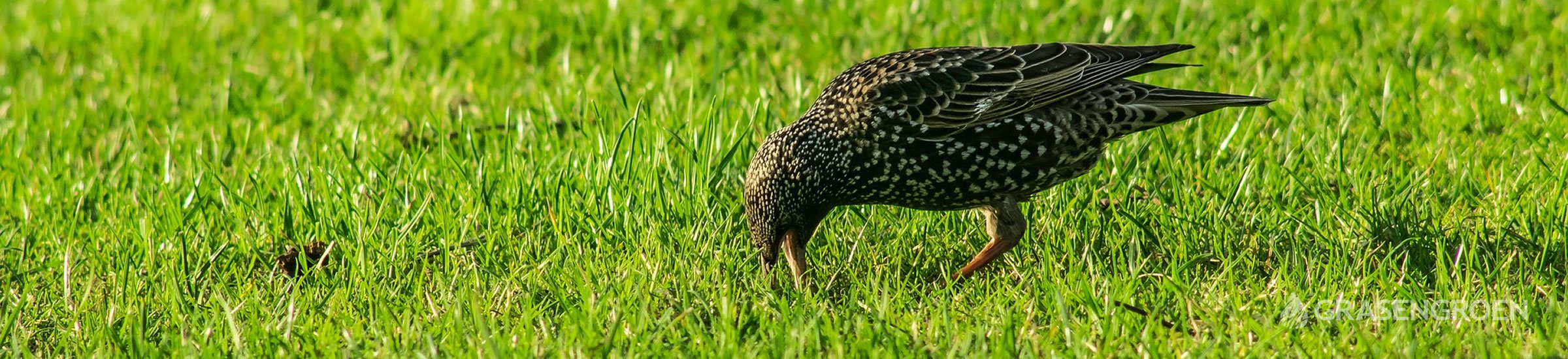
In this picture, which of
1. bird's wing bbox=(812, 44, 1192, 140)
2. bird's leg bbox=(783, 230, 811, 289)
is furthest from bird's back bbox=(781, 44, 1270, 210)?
bird's leg bbox=(783, 230, 811, 289)

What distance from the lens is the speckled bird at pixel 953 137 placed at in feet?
15.5

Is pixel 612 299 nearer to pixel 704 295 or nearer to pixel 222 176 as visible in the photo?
pixel 704 295

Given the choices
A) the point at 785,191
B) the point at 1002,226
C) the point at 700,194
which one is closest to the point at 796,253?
the point at 785,191

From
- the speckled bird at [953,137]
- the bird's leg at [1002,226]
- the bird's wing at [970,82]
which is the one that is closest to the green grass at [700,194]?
the bird's leg at [1002,226]

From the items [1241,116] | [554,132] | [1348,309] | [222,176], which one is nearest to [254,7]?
[222,176]

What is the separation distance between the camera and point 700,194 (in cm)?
515

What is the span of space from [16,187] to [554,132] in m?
1.97

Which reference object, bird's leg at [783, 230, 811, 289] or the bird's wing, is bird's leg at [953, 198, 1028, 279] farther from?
bird's leg at [783, 230, 811, 289]

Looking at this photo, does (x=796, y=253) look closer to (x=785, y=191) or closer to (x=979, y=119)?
(x=785, y=191)

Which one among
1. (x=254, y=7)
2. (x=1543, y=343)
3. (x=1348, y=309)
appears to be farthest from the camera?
(x=254, y=7)

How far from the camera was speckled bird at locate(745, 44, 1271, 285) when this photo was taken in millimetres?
4715

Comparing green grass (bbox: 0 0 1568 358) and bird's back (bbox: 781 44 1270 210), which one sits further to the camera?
bird's back (bbox: 781 44 1270 210)

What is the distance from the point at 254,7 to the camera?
8352 mm

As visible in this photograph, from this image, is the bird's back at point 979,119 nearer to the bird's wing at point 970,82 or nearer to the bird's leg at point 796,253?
the bird's wing at point 970,82
